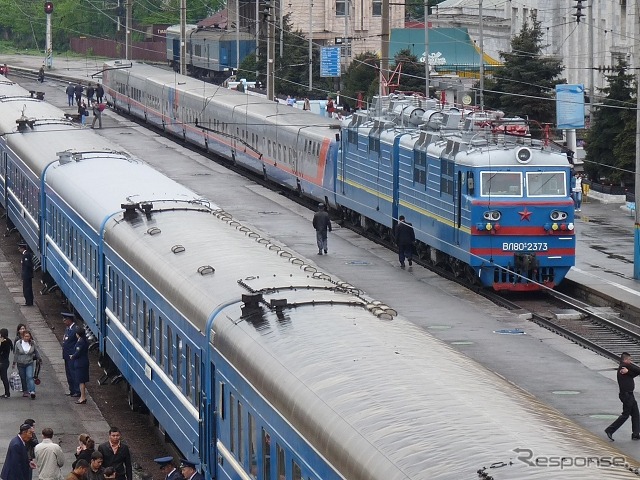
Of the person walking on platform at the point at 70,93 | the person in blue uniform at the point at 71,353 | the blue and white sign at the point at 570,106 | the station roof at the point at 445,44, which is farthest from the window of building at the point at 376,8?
the person in blue uniform at the point at 71,353

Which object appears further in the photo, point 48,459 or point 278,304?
point 48,459

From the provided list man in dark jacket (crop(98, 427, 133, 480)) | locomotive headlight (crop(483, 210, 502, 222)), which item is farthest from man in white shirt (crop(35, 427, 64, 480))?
locomotive headlight (crop(483, 210, 502, 222))

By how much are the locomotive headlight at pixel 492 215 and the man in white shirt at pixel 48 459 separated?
14.5 m

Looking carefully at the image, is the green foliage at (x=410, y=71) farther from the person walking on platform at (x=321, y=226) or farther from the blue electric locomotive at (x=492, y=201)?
the blue electric locomotive at (x=492, y=201)

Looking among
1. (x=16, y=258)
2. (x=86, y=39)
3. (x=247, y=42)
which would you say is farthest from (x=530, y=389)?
(x=86, y=39)

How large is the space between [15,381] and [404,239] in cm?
1253

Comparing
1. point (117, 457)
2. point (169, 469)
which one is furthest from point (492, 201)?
point (169, 469)

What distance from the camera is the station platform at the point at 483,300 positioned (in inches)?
809

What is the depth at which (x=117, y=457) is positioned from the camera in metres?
14.7

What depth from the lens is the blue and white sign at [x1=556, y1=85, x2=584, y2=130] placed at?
42.0 m

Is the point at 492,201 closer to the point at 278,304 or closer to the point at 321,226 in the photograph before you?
the point at 321,226

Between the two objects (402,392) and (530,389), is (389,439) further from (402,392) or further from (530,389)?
(530,389)

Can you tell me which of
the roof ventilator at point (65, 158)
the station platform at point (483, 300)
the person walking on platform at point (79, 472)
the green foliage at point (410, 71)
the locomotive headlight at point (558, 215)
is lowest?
the station platform at point (483, 300)

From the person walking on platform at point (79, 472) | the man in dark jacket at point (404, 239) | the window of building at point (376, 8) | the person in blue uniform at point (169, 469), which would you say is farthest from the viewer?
the window of building at point (376, 8)
